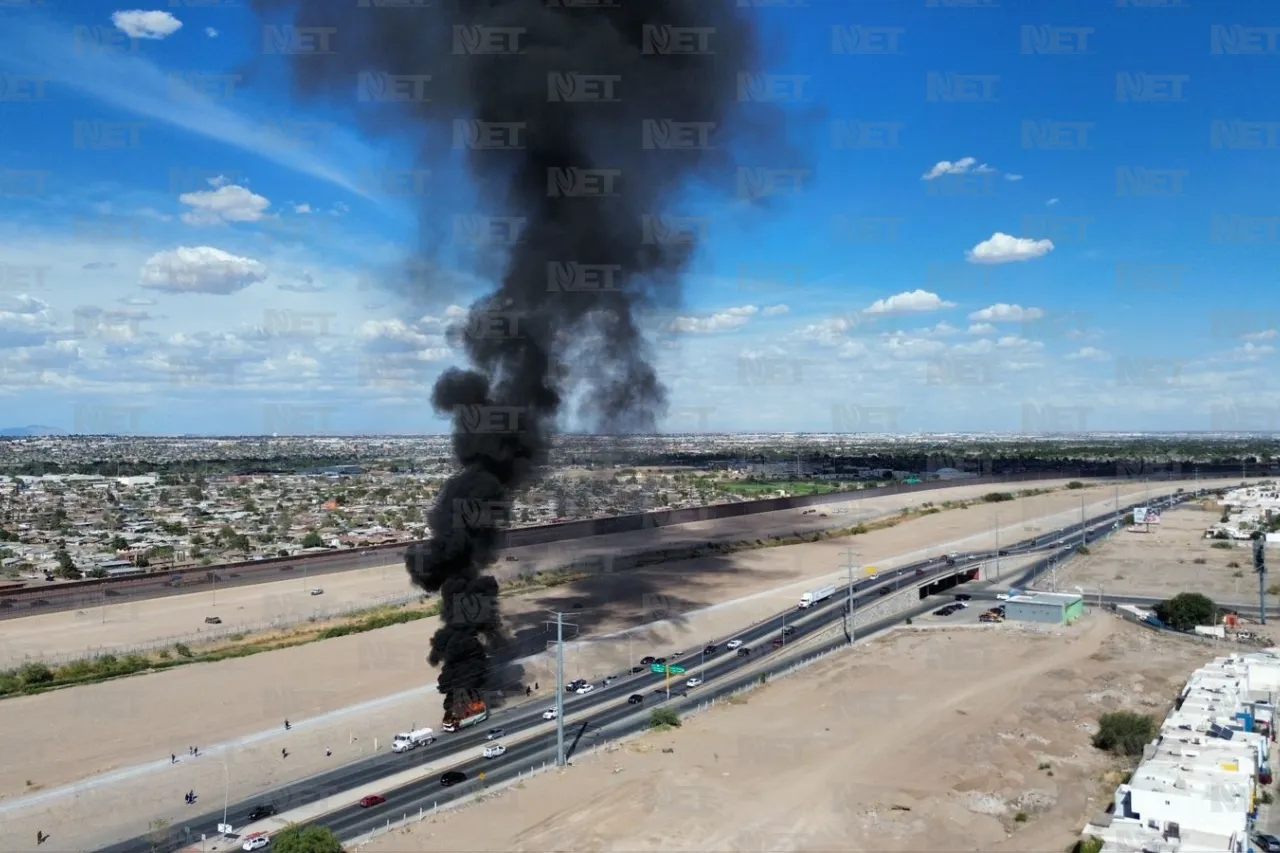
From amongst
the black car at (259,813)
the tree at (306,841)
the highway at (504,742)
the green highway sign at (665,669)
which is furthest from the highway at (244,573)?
the tree at (306,841)

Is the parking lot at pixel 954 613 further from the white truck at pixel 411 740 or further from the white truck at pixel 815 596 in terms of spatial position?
the white truck at pixel 411 740

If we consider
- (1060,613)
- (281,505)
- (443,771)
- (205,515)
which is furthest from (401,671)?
(281,505)

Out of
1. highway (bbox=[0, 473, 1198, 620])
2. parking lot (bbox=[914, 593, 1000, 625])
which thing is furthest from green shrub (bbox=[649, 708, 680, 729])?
highway (bbox=[0, 473, 1198, 620])

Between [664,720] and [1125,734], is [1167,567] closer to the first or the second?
[1125,734]

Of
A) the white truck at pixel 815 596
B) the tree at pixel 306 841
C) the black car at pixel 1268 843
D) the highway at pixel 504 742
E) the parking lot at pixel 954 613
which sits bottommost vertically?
the parking lot at pixel 954 613

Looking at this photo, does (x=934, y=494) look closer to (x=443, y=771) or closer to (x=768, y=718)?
(x=768, y=718)

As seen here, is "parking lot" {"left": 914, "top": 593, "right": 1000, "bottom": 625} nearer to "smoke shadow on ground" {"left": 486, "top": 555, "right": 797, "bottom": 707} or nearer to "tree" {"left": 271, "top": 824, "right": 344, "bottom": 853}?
"smoke shadow on ground" {"left": 486, "top": 555, "right": 797, "bottom": 707}
